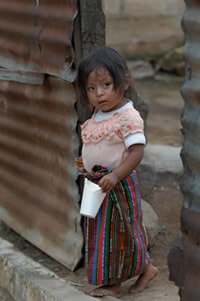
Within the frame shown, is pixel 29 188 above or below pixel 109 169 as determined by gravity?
below

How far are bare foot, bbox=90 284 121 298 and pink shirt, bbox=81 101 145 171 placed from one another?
2.05 feet

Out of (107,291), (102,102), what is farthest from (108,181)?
Answer: (107,291)

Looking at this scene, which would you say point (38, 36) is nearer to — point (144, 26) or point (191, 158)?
point (191, 158)

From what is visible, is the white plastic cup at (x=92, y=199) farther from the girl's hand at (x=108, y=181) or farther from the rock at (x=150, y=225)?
the rock at (x=150, y=225)

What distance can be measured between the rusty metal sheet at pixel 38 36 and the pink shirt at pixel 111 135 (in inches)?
14.5

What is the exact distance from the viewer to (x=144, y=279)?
3.98 metres

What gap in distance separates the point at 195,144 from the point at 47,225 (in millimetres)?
2093

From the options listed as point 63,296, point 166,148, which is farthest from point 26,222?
point 166,148

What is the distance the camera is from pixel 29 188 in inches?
186

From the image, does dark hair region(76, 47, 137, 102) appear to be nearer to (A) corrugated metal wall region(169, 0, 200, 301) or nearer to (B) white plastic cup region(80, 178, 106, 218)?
(B) white plastic cup region(80, 178, 106, 218)

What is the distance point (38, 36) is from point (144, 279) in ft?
4.56

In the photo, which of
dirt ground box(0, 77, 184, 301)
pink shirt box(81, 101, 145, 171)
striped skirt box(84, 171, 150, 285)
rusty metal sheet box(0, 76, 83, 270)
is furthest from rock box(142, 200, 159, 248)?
pink shirt box(81, 101, 145, 171)

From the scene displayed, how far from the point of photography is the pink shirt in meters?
3.58

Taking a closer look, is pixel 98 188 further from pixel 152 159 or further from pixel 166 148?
pixel 166 148
